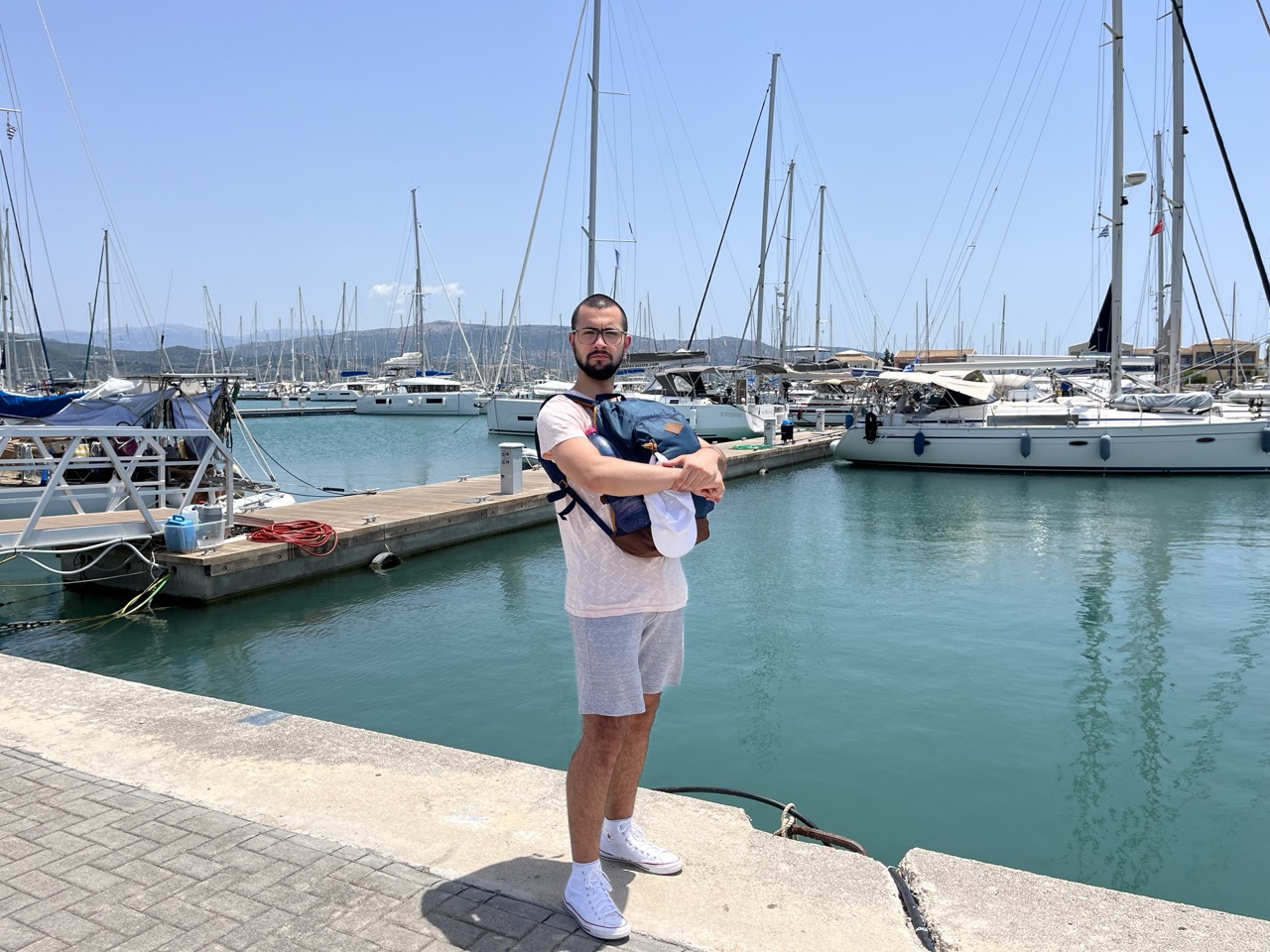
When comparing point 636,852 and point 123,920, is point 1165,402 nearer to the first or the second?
point 636,852

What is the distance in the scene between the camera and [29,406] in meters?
13.7

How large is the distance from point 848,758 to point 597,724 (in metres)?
4.01

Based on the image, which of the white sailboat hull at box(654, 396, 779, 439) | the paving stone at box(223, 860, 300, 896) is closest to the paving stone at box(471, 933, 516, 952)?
the paving stone at box(223, 860, 300, 896)

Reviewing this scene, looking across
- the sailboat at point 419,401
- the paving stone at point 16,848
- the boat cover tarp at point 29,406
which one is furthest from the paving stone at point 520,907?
the sailboat at point 419,401

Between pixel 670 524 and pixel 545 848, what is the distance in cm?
134

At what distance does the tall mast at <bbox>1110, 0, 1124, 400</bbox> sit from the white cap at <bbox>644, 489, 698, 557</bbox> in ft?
80.5

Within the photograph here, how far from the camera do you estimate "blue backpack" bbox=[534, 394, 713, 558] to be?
277 centimetres

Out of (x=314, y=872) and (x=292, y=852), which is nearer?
(x=314, y=872)

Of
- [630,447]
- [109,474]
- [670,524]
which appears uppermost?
[630,447]

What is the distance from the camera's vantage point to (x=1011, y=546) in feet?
49.8

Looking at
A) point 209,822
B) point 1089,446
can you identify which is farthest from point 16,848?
point 1089,446

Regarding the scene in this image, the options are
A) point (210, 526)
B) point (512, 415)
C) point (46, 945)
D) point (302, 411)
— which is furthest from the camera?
point (302, 411)

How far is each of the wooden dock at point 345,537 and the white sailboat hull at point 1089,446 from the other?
12.4 meters

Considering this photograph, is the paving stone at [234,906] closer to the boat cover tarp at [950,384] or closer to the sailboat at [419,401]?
the boat cover tarp at [950,384]
